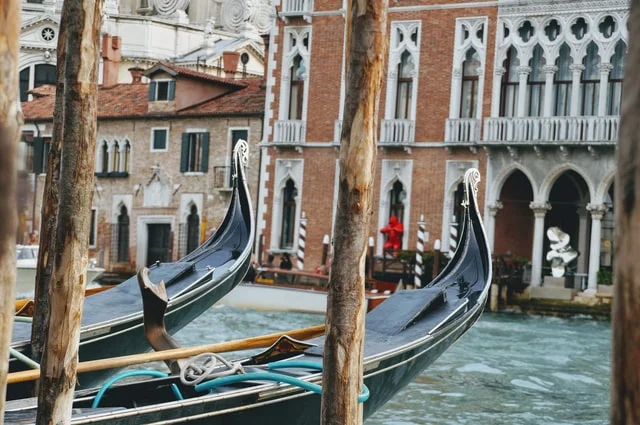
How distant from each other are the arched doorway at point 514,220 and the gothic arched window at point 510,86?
875mm

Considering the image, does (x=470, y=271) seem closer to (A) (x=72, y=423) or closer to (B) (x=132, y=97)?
(A) (x=72, y=423)

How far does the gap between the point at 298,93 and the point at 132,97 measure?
151 inches

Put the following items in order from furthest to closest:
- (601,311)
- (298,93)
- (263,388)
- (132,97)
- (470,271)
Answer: (132,97), (298,93), (601,311), (470,271), (263,388)

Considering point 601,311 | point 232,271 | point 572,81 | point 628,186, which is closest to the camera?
point 628,186

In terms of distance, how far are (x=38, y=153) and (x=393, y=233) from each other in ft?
23.1

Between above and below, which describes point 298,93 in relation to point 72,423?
above

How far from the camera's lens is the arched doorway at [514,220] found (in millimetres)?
16594

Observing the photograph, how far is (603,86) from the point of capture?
1517 centimetres

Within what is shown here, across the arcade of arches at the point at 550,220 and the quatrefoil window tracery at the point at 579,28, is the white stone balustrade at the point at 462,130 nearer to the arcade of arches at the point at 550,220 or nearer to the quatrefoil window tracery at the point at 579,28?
the arcade of arches at the point at 550,220

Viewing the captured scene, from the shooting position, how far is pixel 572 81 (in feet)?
50.9

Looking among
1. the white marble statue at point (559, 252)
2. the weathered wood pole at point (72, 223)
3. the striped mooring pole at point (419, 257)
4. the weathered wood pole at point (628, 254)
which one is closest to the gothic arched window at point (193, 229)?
the striped mooring pole at point (419, 257)

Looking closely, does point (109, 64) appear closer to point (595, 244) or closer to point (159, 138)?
point (159, 138)

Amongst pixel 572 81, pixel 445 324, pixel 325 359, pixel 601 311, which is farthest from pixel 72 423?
pixel 572 81

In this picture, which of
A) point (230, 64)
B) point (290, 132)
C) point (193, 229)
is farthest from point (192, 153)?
point (230, 64)
